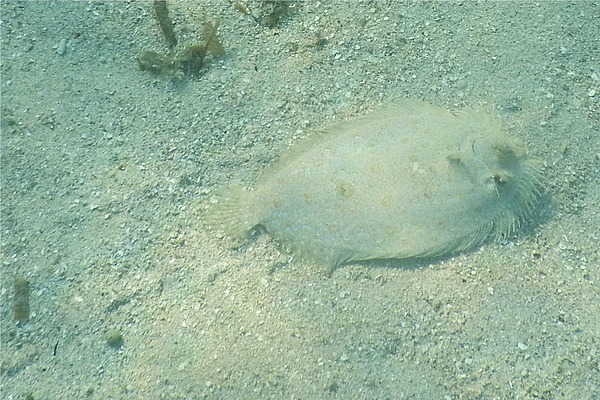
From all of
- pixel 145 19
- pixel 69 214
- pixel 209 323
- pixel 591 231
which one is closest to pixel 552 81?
pixel 591 231

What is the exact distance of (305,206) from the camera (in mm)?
3027

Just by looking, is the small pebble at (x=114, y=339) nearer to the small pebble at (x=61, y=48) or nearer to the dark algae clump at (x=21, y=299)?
the dark algae clump at (x=21, y=299)

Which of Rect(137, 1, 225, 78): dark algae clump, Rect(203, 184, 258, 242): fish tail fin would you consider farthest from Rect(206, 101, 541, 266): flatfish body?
Rect(137, 1, 225, 78): dark algae clump

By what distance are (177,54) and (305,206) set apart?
166cm

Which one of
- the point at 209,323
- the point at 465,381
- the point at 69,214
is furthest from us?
the point at 69,214

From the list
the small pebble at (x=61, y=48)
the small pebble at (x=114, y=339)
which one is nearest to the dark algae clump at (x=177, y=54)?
the small pebble at (x=61, y=48)

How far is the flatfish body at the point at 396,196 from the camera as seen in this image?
2.94 metres

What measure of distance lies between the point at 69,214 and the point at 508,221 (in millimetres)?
2864

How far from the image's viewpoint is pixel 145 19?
12.9 feet

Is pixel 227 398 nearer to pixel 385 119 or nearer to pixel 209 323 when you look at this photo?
pixel 209 323

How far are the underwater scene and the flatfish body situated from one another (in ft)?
0.04

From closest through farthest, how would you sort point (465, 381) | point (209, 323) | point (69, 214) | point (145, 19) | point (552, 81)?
point (465, 381) < point (209, 323) < point (69, 214) < point (552, 81) < point (145, 19)

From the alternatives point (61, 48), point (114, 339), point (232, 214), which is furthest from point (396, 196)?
point (61, 48)

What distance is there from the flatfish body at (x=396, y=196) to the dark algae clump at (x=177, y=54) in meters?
1.19
